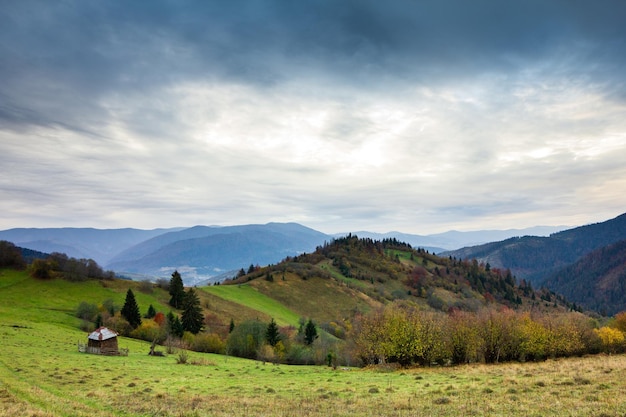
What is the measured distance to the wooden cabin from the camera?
57.2m

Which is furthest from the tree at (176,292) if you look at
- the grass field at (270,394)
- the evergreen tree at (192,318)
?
the grass field at (270,394)

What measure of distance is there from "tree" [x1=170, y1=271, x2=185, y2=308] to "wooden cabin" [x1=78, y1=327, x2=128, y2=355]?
228 feet

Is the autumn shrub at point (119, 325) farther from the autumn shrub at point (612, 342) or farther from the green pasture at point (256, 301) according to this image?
the autumn shrub at point (612, 342)

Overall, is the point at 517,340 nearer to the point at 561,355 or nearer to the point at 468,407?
the point at 561,355

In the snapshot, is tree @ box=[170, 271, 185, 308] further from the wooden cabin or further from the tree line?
the tree line

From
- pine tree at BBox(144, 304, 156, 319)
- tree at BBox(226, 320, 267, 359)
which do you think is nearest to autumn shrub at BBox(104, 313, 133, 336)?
pine tree at BBox(144, 304, 156, 319)

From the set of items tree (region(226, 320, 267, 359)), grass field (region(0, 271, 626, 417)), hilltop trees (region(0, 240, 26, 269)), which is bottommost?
tree (region(226, 320, 267, 359))

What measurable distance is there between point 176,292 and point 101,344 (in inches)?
2899

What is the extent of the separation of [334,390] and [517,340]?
138 feet

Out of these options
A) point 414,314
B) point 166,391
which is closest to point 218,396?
point 166,391

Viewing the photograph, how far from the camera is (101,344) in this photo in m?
57.8

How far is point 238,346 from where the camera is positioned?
3339 inches

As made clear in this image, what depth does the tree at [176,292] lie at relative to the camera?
419ft

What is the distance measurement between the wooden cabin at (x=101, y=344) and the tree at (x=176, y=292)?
69.6 meters
